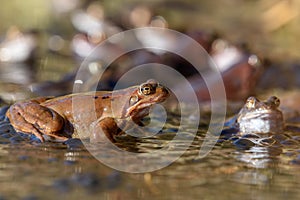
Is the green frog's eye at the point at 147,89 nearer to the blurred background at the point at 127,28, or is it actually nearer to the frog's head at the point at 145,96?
the frog's head at the point at 145,96

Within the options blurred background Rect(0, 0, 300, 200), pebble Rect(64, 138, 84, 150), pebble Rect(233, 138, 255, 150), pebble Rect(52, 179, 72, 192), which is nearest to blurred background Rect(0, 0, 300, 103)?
blurred background Rect(0, 0, 300, 200)

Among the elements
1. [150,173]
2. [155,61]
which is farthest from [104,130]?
[155,61]

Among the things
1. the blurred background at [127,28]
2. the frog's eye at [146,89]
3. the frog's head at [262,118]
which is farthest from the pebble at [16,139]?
the frog's head at [262,118]

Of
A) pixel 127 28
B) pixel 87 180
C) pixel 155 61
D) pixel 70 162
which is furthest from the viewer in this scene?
pixel 127 28

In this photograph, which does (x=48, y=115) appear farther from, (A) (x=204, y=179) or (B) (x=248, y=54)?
(B) (x=248, y=54)

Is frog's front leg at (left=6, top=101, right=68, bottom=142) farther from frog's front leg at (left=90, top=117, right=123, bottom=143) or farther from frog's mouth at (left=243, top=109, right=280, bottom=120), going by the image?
frog's mouth at (left=243, top=109, right=280, bottom=120)

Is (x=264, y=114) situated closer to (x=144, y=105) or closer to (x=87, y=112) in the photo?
(x=144, y=105)

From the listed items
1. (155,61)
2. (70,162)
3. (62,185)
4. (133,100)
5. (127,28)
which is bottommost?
(62,185)
